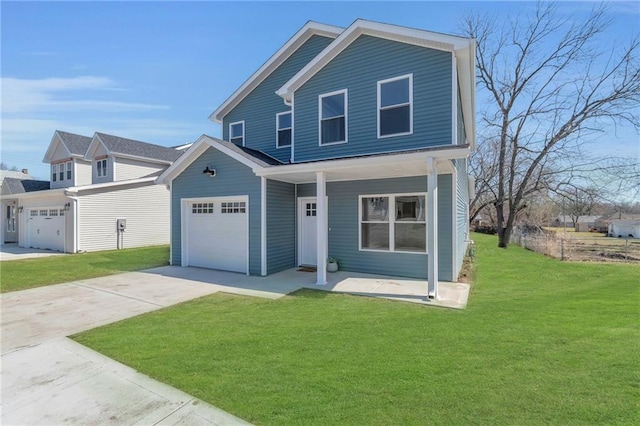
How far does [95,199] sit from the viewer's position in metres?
15.8

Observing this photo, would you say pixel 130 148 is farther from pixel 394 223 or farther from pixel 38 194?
pixel 394 223

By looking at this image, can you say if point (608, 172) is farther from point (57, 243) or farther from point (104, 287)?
point (57, 243)

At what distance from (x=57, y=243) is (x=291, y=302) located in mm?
16602

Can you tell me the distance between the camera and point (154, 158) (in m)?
20.5

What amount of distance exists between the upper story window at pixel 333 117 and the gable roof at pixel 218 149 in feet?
6.51

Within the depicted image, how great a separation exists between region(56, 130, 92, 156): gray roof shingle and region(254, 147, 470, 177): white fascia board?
18.2 metres

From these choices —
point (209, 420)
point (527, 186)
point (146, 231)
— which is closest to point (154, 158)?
point (146, 231)

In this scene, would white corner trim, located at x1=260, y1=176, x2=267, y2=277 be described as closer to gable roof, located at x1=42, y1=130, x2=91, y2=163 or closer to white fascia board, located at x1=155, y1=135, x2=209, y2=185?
white fascia board, located at x1=155, y1=135, x2=209, y2=185

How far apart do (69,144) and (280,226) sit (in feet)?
62.9

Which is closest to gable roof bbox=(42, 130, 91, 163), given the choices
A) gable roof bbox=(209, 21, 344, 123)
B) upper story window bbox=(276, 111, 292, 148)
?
gable roof bbox=(209, 21, 344, 123)

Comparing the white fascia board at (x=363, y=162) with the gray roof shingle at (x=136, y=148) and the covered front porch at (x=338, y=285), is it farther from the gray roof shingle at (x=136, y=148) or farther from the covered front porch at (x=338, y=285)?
the gray roof shingle at (x=136, y=148)

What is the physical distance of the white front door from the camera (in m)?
10.3

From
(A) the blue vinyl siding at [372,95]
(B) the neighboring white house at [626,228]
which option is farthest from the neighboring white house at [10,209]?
(B) the neighboring white house at [626,228]

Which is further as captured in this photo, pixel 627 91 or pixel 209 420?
pixel 627 91
